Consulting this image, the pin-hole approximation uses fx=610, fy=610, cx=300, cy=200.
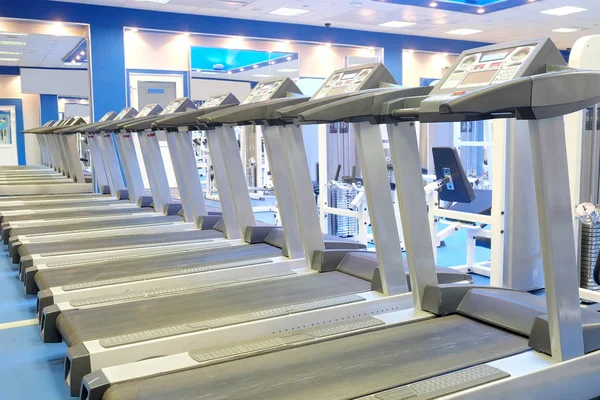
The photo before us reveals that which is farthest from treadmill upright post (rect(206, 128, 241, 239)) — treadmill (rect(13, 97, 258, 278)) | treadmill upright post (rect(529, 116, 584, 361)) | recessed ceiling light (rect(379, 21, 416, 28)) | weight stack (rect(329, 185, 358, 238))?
recessed ceiling light (rect(379, 21, 416, 28))

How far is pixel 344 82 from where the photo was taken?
333 cm

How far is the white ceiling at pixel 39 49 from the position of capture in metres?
11.1

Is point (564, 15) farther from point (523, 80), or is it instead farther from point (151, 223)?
point (523, 80)

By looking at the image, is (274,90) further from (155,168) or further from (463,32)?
(463,32)

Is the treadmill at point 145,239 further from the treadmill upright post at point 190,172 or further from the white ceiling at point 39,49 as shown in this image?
the white ceiling at point 39,49

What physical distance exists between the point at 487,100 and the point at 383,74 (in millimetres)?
1318

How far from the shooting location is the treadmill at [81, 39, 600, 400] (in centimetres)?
199

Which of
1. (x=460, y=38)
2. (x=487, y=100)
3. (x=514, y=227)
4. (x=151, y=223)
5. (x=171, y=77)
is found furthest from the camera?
(x=460, y=38)

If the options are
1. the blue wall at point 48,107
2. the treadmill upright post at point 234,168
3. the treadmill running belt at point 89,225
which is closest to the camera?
the treadmill upright post at point 234,168

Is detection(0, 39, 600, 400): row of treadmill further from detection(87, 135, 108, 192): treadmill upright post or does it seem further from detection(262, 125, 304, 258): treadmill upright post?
detection(87, 135, 108, 192): treadmill upright post

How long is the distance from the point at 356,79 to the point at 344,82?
0.09 m

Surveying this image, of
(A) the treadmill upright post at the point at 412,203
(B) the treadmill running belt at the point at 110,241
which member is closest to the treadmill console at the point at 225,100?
(B) the treadmill running belt at the point at 110,241

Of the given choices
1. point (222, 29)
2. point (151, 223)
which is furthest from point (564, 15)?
point (151, 223)

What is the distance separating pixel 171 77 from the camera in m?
11.2
